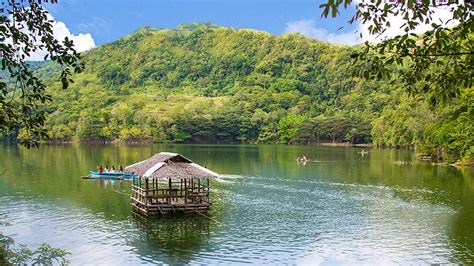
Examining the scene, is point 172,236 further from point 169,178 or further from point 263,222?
point 263,222

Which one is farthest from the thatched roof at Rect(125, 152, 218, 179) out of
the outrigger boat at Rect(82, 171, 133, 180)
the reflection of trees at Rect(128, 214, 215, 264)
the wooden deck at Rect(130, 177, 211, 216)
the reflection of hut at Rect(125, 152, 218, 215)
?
the outrigger boat at Rect(82, 171, 133, 180)

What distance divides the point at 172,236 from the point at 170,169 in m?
4.16

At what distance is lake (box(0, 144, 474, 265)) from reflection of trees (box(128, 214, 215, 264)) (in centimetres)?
4

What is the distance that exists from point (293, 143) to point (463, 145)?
71.1 metres

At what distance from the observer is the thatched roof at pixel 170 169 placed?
23594 mm

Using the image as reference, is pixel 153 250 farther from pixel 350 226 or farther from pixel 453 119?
pixel 453 119

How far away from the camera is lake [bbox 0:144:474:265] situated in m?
18.5

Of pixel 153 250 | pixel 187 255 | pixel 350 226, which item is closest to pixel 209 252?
pixel 187 255

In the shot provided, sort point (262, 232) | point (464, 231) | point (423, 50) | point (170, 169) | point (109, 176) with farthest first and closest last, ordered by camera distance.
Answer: point (109, 176)
point (170, 169)
point (464, 231)
point (262, 232)
point (423, 50)

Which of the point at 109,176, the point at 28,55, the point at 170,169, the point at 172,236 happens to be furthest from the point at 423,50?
the point at 109,176

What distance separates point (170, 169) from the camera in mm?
23984

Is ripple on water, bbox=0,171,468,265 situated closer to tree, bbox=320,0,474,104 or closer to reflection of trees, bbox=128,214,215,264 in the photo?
reflection of trees, bbox=128,214,215,264

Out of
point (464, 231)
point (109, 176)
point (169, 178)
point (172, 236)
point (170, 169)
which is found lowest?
point (464, 231)

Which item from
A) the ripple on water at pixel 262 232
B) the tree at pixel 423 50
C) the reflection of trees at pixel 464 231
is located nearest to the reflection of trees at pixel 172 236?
the ripple on water at pixel 262 232
